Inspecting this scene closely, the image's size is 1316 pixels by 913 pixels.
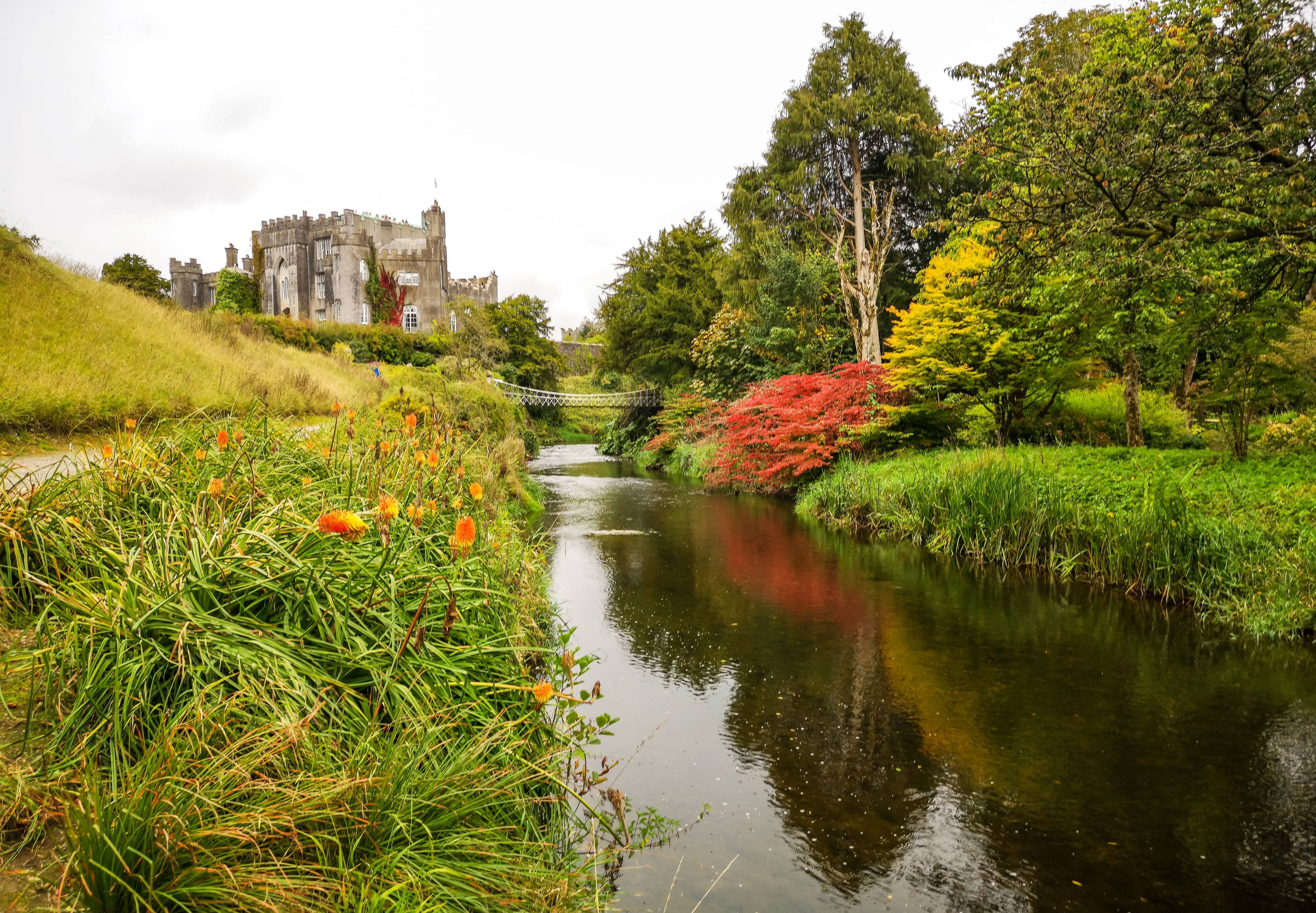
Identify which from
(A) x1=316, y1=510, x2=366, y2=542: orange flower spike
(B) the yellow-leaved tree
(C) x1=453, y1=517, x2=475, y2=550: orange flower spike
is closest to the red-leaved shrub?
(B) the yellow-leaved tree

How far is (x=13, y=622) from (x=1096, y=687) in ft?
20.6

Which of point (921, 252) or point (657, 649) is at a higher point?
point (921, 252)

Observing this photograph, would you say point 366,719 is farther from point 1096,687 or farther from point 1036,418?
point 1036,418

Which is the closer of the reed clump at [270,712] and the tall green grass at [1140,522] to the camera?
the reed clump at [270,712]

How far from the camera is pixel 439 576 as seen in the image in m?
2.76

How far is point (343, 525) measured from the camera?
6.63 feet

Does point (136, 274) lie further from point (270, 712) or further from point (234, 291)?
point (270, 712)

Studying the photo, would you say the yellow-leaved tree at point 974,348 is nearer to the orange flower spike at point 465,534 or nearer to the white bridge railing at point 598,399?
the orange flower spike at point 465,534

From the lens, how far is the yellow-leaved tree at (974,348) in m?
10.8

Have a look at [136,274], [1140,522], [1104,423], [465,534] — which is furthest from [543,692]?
[136,274]

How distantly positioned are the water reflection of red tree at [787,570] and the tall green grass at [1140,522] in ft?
Answer: 5.22

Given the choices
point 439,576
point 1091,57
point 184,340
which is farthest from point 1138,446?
point 184,340

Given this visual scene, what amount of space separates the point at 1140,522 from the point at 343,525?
762cm

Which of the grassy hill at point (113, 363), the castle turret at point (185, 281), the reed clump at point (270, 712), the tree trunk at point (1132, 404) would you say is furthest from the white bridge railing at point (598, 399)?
the castle turret at point (185, 281)
